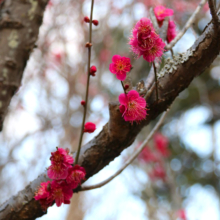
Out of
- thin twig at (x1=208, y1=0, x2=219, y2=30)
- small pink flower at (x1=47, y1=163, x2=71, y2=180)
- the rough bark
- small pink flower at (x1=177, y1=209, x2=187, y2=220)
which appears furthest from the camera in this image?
small pink flower at (x1=177, y1=209, x2=187, y2=220)

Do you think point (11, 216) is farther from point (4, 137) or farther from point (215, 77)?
point (215, 77)

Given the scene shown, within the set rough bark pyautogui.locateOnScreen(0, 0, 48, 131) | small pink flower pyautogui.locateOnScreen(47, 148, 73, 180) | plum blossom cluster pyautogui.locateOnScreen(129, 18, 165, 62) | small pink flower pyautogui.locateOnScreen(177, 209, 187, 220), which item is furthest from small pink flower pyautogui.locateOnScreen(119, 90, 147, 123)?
small pink flower pyautogui.locateOnScreen(177, 209, 187, 220)

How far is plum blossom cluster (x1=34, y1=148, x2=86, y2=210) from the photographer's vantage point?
0.73 metres

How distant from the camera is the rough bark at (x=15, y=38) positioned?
0.93 meters

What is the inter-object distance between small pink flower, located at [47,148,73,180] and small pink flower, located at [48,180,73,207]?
28 millimetres

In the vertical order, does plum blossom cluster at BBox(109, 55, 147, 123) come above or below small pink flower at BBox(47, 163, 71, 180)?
above

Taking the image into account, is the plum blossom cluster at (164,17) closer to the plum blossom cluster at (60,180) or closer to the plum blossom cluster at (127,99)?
the plum blossom cluster at (127,99)

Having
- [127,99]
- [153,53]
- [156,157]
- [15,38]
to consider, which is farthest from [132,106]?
[156,157]

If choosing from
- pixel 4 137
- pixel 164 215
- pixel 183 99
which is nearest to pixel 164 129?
pixel 183 99

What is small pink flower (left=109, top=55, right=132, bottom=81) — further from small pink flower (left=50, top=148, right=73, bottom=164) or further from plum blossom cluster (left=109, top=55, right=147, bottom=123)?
small pink flower (left=50, top=148, right=73, bottom=164)

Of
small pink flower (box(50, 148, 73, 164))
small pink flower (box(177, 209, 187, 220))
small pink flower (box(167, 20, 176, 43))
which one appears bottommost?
small pink flower (box(177, 209, 187, 220))

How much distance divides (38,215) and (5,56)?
564 mm

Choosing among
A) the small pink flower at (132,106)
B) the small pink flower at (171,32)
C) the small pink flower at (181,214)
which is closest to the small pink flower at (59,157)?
the small pink flower at (132,106)

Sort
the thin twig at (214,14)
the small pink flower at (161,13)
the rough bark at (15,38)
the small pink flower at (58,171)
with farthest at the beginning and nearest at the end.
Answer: the small pink flower at (161,13) < the rough bark at (15,38) < the small pink flower at (58,171) < the thin twig at (214,14)
